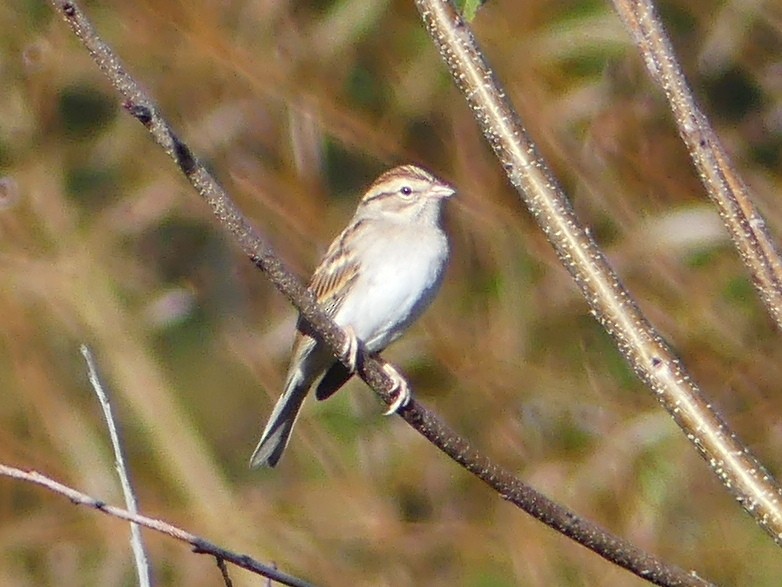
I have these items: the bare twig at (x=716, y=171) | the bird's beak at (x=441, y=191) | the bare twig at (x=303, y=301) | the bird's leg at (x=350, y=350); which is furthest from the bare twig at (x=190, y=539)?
the bird's beak at (x=441, y=191)

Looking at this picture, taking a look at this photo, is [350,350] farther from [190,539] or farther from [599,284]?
[190,539]

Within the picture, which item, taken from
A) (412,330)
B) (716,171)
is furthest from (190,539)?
(412,330)

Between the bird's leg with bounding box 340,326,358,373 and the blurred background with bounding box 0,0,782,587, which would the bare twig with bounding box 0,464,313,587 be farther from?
the blurred background with bounding box 0,0,782,587

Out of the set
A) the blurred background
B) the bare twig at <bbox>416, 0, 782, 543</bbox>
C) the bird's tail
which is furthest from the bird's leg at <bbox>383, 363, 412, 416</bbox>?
the blurred background

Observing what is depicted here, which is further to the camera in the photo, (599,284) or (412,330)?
(412,330)

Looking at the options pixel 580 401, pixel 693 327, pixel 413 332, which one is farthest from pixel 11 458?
pixel 693 327
